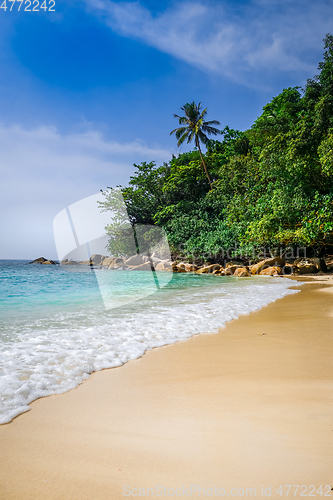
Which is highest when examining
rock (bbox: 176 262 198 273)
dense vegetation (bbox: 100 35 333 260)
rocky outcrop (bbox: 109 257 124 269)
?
dense vegetation (bbox: 100 35 333 260)

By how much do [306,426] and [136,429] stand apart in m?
1.00

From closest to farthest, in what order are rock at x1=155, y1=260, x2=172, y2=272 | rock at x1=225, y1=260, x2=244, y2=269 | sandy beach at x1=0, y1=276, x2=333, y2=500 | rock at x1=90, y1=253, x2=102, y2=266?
sandy beach at x1=0, y1=276, x2=333, y2=500
rock at x1=225, y1=260, x2=244, y2=269
rock at x1=155, y1=260, x2=172, y2=272
rock at x1=90, y1=253, x2=102, y2=266

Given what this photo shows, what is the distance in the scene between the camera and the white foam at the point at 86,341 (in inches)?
89.0

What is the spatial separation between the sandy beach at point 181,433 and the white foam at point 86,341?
0.18 meters

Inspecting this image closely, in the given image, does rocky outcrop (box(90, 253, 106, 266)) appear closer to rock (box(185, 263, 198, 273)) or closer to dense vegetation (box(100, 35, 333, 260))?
dense vegetation (box(100, 35, 333, 260))

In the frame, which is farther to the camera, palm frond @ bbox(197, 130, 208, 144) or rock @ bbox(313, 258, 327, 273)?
palm frond @ bbox(197, 130, 208, 144)

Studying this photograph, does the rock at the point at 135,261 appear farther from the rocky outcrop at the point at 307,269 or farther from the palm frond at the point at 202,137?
the rocky outcrop at the point at 307,269

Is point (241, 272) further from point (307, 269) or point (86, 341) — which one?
point (86, 341)

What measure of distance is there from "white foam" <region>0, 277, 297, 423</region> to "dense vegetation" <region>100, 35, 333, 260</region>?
766cm

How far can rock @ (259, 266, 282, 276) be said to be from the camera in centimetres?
1462

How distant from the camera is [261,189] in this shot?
661 inches

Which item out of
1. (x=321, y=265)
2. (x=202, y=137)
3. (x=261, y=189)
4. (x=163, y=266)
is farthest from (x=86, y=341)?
(x=202, y=137)

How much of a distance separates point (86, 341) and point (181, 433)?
2247 millimetres

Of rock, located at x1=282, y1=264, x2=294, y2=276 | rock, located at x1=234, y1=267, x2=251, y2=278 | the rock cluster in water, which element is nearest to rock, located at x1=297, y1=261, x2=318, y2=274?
the rock cluster in water
